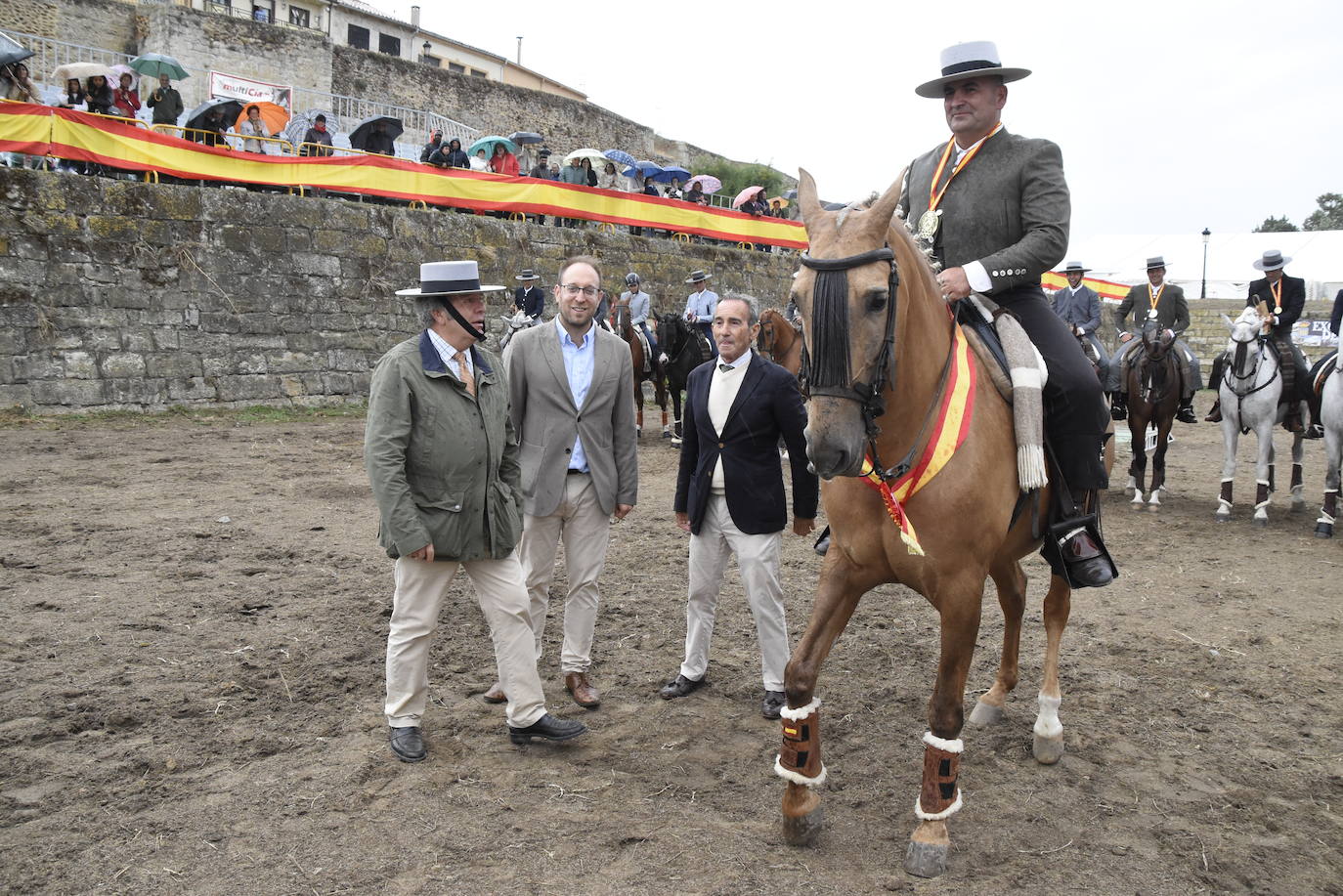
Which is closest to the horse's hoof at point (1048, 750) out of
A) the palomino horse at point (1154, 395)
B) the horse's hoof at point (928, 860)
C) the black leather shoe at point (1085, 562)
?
the black leather shoe at point (1085, 562)

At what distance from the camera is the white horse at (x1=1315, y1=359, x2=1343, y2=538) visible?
358 inches

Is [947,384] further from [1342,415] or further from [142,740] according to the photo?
[1342,415]

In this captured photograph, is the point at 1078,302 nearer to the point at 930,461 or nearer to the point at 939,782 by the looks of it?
the point at 930,461

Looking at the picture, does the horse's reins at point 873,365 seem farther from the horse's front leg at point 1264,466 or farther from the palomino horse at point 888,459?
the horse's front leg at point 1264,466

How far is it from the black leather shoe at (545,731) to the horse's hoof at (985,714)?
201 centimetres

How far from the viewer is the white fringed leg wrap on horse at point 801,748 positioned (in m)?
3.49

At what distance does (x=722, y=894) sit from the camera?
10.2 feet

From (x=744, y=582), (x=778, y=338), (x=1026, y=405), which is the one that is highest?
(x=778, y=338)

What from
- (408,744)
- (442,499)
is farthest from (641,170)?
(408,744)

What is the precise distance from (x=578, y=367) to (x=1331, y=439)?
8160 mm

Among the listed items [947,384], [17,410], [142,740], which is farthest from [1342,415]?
[17,410]

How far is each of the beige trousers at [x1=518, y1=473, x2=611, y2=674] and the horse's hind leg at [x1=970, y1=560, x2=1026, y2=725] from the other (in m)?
2.01

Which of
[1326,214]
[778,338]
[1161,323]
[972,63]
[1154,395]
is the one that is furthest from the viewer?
[1326,214]

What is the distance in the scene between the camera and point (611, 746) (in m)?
4.32
